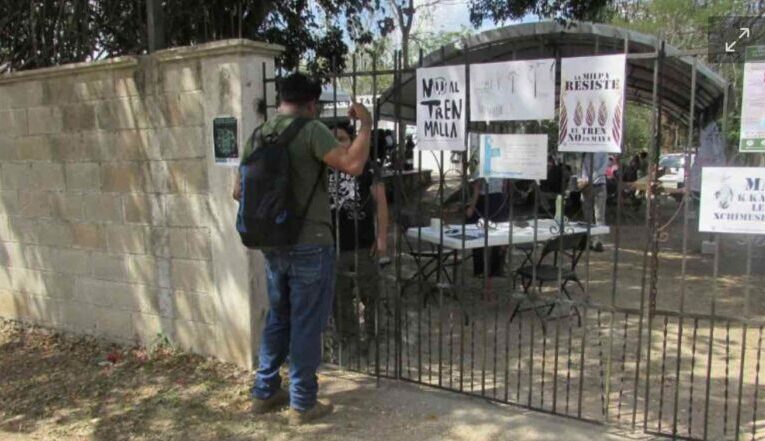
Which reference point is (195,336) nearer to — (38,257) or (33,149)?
(38,257)

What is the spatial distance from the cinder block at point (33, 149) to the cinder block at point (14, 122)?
0.07m

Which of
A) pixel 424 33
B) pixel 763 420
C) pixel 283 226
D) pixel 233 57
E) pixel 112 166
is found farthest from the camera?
pixel 424 33

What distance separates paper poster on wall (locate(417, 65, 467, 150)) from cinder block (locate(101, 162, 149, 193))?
2083mm

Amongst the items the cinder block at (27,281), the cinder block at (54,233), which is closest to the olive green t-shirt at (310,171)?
the cinder block at (54,233)

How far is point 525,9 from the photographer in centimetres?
885

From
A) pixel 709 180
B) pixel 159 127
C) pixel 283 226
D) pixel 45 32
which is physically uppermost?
pixel 45 32

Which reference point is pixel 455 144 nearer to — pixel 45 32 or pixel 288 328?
pixel 288 328

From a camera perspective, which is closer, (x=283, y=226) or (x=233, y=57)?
(x=283, y=226)

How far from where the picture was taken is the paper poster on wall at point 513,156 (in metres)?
3.52

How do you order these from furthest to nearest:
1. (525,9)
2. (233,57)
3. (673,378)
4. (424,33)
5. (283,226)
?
1. (424,33)
2. (525,9)
3. (673,378)
4. (233,57)
5. (283,226)

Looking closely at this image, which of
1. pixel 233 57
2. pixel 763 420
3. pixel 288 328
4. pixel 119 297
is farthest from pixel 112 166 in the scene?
pixel 763 420

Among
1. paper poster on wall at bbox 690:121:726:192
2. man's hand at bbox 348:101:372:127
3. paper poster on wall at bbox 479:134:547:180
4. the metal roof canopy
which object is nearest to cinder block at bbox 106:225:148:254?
man's hand at bbox 348:101:372:127

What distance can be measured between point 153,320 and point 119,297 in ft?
1.26

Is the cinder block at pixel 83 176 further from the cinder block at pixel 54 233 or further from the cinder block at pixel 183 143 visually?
the cinder block at pixel 183 143
